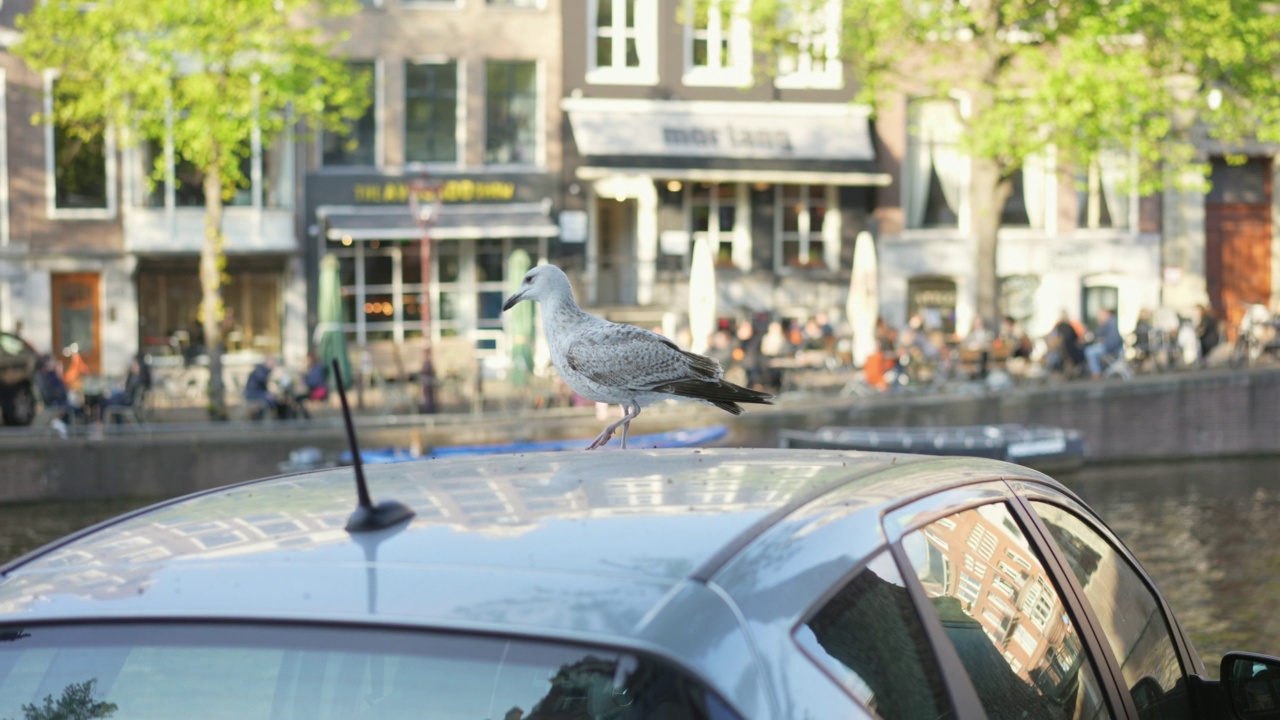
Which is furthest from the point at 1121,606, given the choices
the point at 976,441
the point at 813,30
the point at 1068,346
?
the point at 813,30

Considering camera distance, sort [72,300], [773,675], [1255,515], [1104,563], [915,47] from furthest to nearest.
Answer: [72,300]
[915,47]
[1255,515]
[1104,563]
[773,675]

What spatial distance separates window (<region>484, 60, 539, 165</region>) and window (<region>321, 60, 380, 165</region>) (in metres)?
2.22

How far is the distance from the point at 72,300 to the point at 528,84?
389 inches

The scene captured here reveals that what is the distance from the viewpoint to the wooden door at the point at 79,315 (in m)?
31.2

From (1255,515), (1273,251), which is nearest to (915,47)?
(1255,515)

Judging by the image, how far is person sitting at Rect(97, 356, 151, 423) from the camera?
2284cm

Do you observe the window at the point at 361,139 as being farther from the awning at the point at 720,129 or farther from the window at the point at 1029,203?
the window at the point at 1029,203

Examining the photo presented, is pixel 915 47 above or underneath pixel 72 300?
above

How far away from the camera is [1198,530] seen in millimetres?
17828

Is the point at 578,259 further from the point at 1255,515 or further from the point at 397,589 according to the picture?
the point at 397,589

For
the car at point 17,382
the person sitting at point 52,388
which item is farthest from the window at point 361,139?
the car at point 17,382

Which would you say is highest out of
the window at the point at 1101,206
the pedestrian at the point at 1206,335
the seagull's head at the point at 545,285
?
the window at the point at 1101,206

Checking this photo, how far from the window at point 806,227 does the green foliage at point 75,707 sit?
109 ft

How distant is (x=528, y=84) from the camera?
33.8m
